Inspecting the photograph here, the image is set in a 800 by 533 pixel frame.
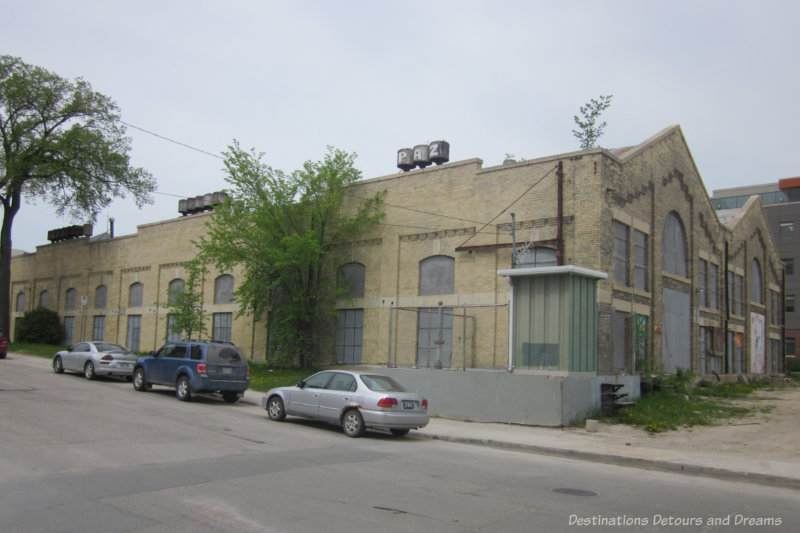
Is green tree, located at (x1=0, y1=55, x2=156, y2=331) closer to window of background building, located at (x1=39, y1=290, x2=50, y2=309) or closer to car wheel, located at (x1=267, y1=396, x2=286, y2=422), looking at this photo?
window of background building, located at (x1=39, y1=290, x2=50, y2=309)

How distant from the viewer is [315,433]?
1511cm

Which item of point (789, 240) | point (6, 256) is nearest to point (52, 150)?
point (6, 256)

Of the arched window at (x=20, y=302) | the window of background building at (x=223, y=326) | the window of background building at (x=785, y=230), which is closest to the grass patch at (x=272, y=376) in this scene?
the window of background building at (x=223, y=326)

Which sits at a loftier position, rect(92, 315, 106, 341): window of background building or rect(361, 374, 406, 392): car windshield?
rect(92, 315, 106, 341): window of background building

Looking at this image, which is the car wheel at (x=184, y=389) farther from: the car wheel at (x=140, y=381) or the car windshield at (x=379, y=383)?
the car windshield at (x=379, y=383)

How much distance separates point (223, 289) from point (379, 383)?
21.3m

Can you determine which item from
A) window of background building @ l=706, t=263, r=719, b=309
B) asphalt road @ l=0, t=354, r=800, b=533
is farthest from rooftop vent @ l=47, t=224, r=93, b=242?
window of background building @ l=706, t=263, r=719, b=309

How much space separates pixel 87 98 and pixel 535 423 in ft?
117

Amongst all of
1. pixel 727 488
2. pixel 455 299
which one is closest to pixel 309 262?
pixel 455 299

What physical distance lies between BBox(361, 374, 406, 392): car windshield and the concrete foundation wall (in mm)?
3847

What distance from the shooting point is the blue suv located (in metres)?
19.4

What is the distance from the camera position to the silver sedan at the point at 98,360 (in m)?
23.8

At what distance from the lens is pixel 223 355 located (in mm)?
19797

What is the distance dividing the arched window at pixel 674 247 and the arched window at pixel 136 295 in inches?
1137
